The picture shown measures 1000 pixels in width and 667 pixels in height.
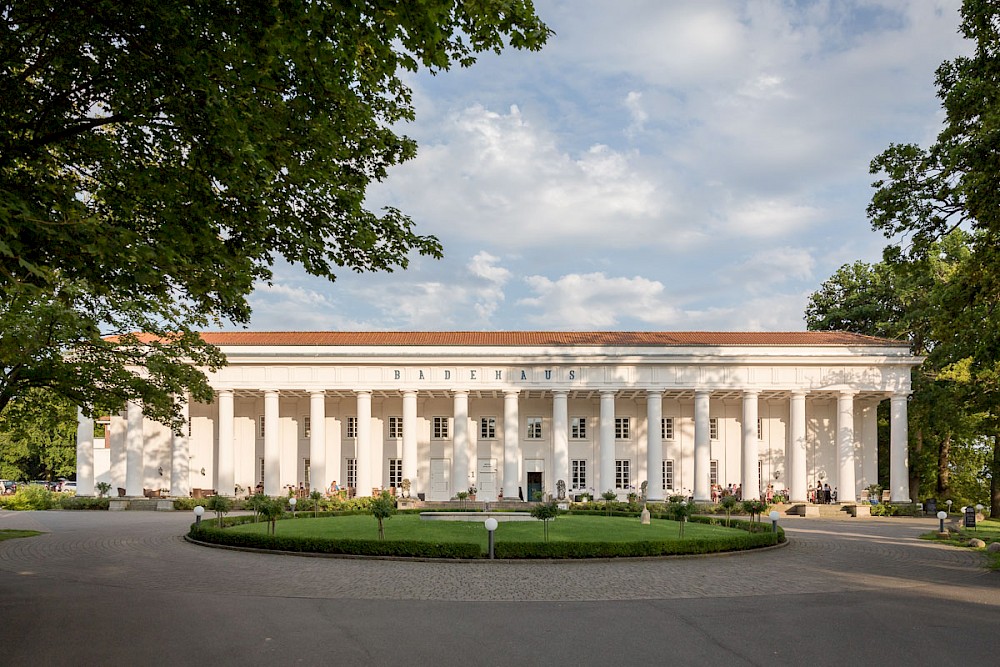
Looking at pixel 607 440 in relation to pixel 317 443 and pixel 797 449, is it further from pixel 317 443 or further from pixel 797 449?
pixel 317 443

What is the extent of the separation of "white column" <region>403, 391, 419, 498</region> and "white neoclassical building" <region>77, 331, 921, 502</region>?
79 millimetres

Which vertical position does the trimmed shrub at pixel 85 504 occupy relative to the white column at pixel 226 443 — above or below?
below

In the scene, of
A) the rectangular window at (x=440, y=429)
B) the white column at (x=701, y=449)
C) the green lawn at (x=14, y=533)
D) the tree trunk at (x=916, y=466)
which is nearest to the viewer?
the green lawn at (x=14, y=533)

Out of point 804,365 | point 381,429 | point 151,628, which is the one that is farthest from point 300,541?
point 804,365

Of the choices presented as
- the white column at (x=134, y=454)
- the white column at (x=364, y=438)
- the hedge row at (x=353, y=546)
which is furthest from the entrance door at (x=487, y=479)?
the hedge row at (x=353, y=546)

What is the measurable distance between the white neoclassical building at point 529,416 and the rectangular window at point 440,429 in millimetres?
102

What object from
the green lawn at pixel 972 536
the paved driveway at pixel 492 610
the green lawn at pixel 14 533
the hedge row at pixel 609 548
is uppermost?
the paved driveway at pixel 492 610

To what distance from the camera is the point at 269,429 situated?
164 ft

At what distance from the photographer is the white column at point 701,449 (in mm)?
47812

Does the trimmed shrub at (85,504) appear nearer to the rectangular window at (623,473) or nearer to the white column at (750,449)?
the rectangular window at (623,473)

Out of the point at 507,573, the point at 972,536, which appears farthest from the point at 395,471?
the point at 507,573

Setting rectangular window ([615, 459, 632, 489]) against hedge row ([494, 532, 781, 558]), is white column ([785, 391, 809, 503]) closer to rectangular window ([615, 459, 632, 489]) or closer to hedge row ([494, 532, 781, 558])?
rectangular window ([615, 459, 632, 489])

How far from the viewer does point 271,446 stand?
1969 inches

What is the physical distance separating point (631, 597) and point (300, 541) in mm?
Result: 10820
